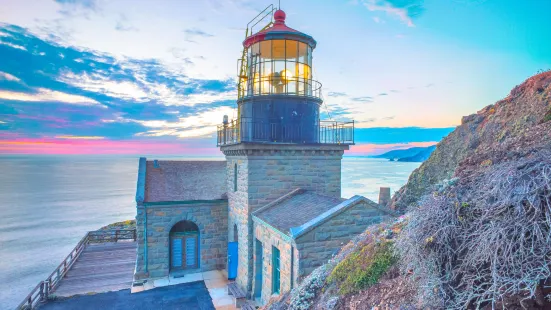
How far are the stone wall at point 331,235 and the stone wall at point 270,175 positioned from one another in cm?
373

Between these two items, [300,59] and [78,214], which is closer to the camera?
[300,59]

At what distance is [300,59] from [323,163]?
13.9 feet

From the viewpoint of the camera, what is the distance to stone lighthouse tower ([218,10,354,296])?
38.8 ft

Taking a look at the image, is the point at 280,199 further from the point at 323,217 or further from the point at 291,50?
the point at 291,50

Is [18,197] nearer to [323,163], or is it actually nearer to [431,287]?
[323,163]

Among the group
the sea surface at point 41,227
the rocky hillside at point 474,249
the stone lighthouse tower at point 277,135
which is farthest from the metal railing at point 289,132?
the sea surface at point 41,227

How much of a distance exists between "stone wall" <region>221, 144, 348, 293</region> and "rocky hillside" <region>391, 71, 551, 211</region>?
15.3 ft

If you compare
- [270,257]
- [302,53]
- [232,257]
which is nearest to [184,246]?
[232,257]

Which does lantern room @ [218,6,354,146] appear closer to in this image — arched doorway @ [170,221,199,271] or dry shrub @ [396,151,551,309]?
arched doorway @ [170,221,199,271]

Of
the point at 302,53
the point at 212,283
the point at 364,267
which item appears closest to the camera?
the point at 364,267

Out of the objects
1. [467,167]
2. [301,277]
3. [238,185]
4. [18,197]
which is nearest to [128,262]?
[238,185]

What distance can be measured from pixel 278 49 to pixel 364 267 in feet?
32.5

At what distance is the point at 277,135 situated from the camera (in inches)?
485

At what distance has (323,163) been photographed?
12.7 metres
